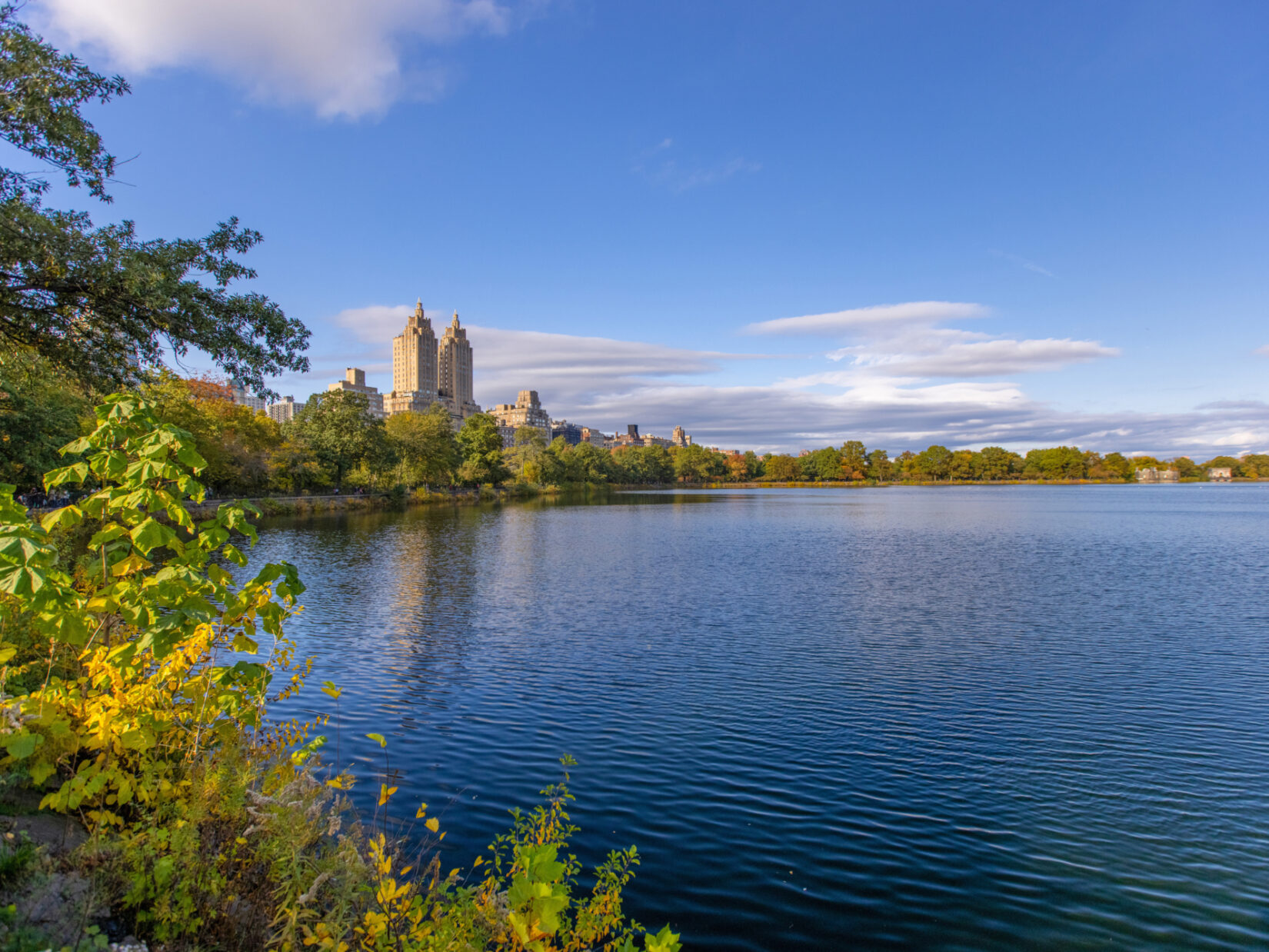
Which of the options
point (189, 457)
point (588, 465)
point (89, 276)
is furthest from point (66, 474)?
point (588, 465)

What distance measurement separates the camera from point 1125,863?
8.71 meters

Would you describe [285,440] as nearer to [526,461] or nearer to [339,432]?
[339,432]

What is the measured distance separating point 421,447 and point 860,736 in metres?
98.0

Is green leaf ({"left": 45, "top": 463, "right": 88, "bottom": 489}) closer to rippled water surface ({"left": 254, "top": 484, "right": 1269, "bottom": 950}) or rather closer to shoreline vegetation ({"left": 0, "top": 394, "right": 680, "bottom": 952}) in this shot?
shoreline vegetation ({"left": 0, "top": 394, "right": 680, "bottom": 952})

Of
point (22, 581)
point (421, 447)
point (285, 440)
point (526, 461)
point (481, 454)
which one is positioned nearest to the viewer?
point (22, 581)

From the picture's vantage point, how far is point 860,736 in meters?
12.8

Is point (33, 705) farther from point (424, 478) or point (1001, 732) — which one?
point (424, 478)

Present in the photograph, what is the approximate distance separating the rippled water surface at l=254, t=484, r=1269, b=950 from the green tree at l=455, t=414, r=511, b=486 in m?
89.4

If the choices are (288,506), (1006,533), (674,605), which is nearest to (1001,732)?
(674,605)

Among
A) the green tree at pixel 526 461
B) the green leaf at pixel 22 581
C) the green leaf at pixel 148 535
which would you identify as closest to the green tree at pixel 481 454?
the green tree at pixel 526 461

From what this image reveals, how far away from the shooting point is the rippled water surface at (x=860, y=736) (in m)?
8.05

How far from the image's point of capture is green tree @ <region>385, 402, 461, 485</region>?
101 meters

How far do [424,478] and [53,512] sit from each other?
104610 millimetres

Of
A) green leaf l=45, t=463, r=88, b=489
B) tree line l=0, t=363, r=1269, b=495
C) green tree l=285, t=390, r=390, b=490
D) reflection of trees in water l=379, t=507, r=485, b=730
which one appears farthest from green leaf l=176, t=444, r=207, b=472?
green tree l=285, t=390, r=390, b=490
